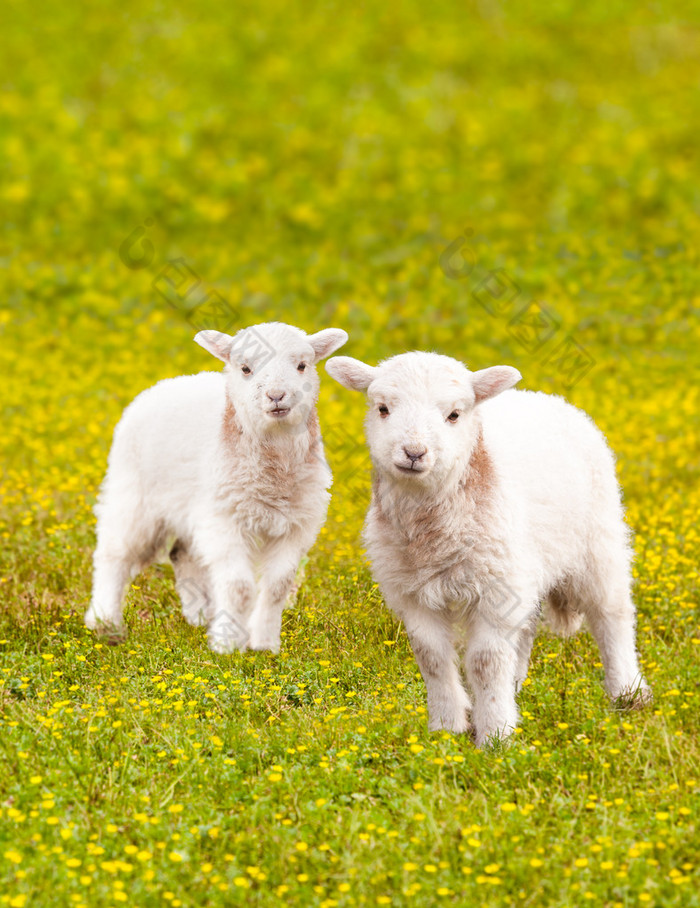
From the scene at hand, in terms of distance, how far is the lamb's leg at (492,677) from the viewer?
6.03 metres

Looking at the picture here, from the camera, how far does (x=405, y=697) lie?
6.57 metres

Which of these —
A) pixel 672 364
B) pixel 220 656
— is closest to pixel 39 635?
pixel 220 656

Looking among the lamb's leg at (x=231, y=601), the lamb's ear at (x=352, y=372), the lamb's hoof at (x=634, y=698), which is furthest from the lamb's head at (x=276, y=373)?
the lamb's hoof at (x=634, y=698)

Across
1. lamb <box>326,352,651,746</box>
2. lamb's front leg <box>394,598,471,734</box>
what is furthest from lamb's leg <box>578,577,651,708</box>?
lamb's front leg <box>394,598,471,734</box>

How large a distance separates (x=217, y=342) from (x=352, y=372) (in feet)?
4.24

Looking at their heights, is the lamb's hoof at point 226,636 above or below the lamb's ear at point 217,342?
below

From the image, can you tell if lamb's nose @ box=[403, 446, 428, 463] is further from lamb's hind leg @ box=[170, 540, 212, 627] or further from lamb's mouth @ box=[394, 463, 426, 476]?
lamb's hind leg @ box=[170, 540, 212, 627]

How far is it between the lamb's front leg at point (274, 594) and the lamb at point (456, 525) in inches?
39.4

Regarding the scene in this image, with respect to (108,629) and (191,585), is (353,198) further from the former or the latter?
(108,629)

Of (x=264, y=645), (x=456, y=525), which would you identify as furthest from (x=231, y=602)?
(x=456, y=525)

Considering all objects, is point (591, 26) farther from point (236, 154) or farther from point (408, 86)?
point (236, 154)

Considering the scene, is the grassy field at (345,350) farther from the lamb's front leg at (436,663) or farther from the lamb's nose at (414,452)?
the lamb's nose at (414,452)

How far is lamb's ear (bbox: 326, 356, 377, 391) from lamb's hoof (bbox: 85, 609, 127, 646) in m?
2.43

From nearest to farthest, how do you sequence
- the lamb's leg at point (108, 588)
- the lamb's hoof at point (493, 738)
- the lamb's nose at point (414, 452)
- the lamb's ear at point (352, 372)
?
1. the lamb's nose at point (414, 452)
2. the lamb's hoof at point (493, 738)
3. the lamb's ear at point (352, 372)
4. the lamb's leg at point (108, 588)
